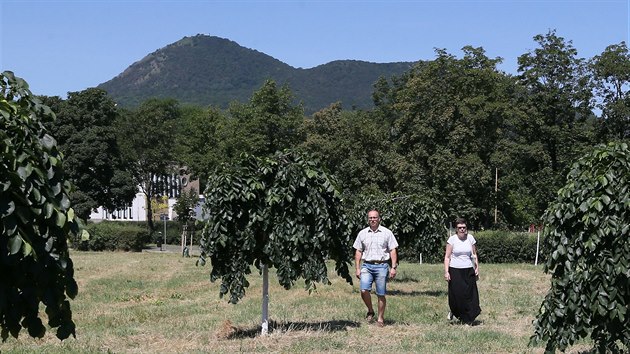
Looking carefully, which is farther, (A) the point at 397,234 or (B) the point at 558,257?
(A) the point at 397,234

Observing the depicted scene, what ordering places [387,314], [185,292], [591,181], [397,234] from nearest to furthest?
[591,181] → [387,314] → [185,292] → [397,234]

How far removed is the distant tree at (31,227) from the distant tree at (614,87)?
140 feet

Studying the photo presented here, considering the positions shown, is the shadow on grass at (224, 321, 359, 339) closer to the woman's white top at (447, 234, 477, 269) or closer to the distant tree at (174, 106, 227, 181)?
the woman's white top at (447, 234, 477, 269)

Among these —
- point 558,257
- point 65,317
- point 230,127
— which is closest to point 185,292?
point 558,257

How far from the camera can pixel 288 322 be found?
517 inches

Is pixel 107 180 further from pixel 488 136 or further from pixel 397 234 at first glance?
pixel 397 234

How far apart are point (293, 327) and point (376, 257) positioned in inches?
67.4

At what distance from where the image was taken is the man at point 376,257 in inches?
510

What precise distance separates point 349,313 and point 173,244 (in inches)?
2009

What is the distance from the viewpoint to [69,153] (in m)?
58.0

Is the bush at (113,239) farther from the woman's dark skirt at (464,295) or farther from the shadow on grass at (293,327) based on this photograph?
the woman's dark skirt at (464,295)

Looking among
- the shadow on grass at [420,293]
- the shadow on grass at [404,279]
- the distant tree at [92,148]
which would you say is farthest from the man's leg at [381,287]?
the distant tree at [92,148]

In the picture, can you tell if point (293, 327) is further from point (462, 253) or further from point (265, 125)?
point (265, 125)

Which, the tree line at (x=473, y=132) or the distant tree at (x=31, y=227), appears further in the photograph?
the tree line at (x=473, y=132)
